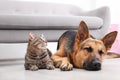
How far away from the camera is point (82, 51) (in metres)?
1.70

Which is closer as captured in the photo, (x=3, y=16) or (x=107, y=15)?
(x=3, y=16)

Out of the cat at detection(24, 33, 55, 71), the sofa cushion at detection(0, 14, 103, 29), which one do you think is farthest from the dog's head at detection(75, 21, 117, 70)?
the sofa cushion at detection(0, 14, 103, 29)

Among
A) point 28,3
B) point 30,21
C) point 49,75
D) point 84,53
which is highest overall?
point 28,3

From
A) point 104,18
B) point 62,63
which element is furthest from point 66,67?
point 104,18

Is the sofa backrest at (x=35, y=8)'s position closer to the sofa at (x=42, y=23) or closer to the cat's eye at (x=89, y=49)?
the sofa at (x=42, y=23)

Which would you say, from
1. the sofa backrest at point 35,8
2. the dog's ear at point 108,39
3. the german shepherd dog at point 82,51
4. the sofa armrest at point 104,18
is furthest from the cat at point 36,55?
the sofa backrest at point 35,8

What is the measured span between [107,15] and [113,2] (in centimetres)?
111

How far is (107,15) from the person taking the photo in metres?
2.77

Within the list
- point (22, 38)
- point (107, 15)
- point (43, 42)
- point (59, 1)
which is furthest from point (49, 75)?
point (59, 1)

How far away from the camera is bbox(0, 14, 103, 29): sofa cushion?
215 centimetres

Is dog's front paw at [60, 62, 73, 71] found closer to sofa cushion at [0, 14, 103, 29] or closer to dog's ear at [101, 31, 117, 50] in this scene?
dog's ear at [101, 31, 117, 50]

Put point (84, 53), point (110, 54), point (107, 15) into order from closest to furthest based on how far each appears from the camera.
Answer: point (84, 53), point (110, 54), point (107, 15)

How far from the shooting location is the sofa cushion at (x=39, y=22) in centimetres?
215

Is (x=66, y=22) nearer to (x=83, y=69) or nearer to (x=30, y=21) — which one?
(x=30, y=21)
